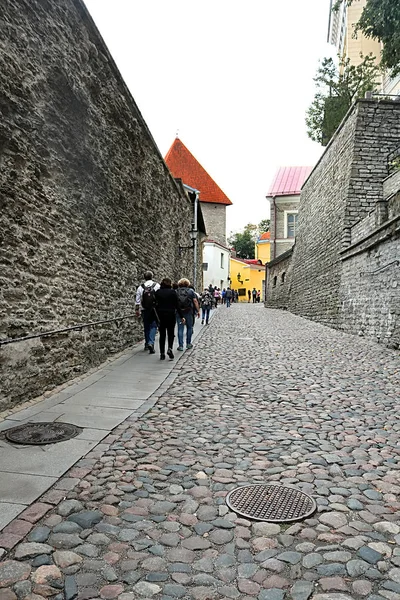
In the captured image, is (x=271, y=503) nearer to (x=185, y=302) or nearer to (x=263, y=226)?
(x=185, y=302)

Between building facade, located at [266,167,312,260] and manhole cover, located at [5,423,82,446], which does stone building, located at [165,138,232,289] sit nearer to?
building facade, located at [266,167,312,260]

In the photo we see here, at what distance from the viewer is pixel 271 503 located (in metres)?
3.24

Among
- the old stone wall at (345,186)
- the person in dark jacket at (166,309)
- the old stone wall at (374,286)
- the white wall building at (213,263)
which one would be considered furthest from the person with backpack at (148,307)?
the white wall building at (213,263)

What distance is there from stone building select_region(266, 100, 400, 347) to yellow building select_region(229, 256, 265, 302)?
124 feet

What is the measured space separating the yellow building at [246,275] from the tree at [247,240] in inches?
565

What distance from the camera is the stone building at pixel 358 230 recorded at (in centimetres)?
1169

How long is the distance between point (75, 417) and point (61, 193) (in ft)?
10.4

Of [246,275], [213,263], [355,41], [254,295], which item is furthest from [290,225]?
[246,275]

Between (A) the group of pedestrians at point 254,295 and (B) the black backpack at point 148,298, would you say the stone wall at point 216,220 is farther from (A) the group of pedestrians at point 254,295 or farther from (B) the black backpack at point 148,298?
(B) the black backpack at point 148,298

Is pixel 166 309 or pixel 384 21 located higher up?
pixel 384 21

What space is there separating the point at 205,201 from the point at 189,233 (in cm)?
2981

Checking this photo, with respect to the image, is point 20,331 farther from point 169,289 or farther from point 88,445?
point 169,289

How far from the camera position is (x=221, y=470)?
384cm

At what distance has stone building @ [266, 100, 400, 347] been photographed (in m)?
11.7
